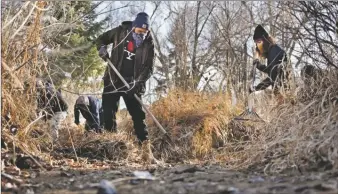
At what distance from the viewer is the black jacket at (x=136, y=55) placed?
15.6 ft

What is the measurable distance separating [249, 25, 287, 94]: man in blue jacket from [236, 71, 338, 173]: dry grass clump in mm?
663

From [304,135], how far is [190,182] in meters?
0.89

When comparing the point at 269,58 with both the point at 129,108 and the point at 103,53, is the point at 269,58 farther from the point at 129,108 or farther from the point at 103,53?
the point at 103,53

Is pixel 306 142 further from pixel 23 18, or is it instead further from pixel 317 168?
pixel 23 18

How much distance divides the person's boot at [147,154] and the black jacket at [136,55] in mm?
647

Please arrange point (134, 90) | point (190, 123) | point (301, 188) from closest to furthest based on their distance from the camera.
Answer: point (301, 188) → point (134, 90) → point (190, 123)

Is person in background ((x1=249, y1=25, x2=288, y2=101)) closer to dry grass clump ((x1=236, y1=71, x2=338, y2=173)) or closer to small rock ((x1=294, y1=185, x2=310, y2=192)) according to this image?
dry grass clump ((x1=236, y1=71, x2=338, y2=173))

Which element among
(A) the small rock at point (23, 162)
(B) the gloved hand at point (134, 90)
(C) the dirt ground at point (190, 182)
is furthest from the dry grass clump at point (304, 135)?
(B) the gloved hand at point (134, 90)

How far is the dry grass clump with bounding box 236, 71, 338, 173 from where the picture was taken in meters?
2.58

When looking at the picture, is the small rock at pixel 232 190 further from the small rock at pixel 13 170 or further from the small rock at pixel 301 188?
the small rock at pixel 13 170

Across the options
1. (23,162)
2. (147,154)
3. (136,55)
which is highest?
(136,55)

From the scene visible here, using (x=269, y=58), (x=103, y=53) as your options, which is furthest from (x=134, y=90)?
(x=269, y=58)

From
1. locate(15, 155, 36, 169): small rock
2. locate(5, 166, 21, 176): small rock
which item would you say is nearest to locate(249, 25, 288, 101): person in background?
locate(15, 155, 36, 169): small rock

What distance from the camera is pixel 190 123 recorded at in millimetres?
5617
